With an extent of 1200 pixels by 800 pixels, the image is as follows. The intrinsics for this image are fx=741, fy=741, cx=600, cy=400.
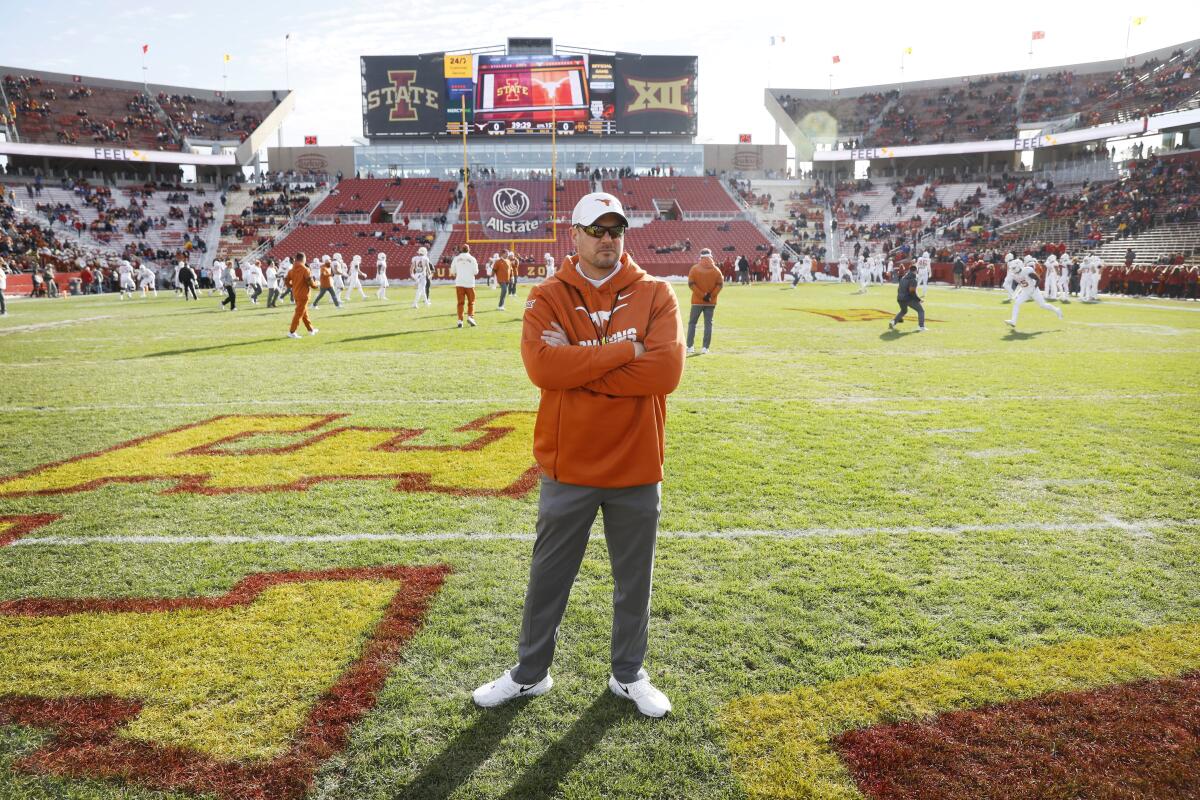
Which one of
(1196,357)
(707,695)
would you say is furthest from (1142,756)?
(1196,357)

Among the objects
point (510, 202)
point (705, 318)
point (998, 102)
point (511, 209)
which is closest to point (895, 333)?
point (705, 318)

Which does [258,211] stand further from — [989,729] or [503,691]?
[989,729]

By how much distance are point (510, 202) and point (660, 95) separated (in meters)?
15.4

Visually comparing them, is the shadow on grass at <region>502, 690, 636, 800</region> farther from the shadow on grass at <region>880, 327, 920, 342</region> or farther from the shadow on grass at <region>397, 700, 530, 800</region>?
the shadow on grass at <region>880, 327, 920, 342</region>

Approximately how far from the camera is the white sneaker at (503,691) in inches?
121

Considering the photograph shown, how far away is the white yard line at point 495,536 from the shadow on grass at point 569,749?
1.80m

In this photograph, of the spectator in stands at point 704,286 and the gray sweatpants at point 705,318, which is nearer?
the spectator in stands at point 704,286

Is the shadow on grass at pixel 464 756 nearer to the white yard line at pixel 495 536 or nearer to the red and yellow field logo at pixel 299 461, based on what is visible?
the white yard line at pixel 495 536

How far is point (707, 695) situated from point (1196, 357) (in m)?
13.6

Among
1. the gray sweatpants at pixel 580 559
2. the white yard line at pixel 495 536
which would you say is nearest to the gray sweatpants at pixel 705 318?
the white yard line at pixel 495 536

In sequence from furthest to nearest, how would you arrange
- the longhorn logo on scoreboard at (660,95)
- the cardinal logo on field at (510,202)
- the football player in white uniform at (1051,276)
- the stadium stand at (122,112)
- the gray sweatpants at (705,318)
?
the longhorn logo on scoreboard at (660,95) < the stadium stand at (122,112) < the cardinal logo on field at (510,202) < the football player in white uniform at (1051,276) < the gray sweatpants at (705,318)

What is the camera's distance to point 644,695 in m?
3.05

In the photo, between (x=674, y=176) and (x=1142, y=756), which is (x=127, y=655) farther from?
(x=674, y=176)

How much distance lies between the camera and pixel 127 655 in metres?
3.42
